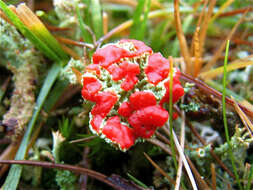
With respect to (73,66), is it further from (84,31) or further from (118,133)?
(118,133)

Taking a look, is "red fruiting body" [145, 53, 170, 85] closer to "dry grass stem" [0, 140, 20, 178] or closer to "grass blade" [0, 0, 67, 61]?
"grass blade" [0, 0, 67, 61]

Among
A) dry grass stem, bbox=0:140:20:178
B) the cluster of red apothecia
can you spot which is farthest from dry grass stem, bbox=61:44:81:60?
dry grass stem, bbox=0:140:20:178

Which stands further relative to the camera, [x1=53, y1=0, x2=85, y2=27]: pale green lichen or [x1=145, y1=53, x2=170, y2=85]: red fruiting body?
[x1=53, y1=0, x2=85, y2=27]: pale green lichen

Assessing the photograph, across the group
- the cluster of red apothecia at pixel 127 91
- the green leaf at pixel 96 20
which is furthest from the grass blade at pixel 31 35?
the cluster of red apothecia at pixel 127 91

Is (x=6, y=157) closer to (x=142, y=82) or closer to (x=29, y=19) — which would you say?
(x=29, y=19)

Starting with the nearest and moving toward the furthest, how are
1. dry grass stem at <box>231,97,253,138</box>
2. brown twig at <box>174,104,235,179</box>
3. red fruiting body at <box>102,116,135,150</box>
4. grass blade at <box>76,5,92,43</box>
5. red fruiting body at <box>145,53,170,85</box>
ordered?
red fruiting body at <box>102,116,135,150</box> → red fruiting body at <box>145,53,170,85</box> → dry grass stem at <box>231,97,253,138</box> → brown twig at <box>174,104,235,179</box> → grass blade at <box>76,5,92,43</box>

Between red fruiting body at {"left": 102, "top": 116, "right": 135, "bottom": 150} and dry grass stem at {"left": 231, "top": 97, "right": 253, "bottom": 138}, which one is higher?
dry grass stem at {"left": 231, "top": 97, "right": 253, "bottom": 138}

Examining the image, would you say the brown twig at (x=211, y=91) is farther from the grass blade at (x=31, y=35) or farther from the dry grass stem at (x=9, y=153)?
the dry grass stem at (x=9, y=153)
